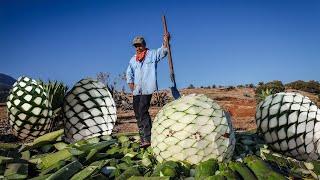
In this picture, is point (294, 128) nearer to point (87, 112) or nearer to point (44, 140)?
point (87, 112)

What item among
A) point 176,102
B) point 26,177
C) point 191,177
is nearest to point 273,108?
point 176,102

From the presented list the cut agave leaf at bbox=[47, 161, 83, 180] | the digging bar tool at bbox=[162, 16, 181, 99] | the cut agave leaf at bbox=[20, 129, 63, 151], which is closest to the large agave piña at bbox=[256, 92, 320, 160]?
the digging bar tool at bbox=[162, 16, 181, 99]

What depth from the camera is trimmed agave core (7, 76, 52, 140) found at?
643 centimetres

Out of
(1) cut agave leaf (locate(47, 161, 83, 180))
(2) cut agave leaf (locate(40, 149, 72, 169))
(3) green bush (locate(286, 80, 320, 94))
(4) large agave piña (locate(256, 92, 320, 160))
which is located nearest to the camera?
(1) cut agave leaf (locate(47, 161, 83, 180))

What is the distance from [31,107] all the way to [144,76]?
1544mm

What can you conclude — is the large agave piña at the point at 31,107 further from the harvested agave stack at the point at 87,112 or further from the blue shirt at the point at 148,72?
the blue shirt at the point at 148,72

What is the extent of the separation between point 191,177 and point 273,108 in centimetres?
243

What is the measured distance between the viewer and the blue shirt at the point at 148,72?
6.62 m

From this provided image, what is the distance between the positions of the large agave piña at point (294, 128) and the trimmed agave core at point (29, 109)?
297 cm

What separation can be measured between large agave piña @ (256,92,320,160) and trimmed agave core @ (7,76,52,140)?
297cm

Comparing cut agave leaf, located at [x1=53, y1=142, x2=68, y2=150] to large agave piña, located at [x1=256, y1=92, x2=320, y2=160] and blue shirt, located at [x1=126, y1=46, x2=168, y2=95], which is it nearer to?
blue shirt, located at [x1=126, y1=46, x2=168, y2=95]

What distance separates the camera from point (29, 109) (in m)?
6.41

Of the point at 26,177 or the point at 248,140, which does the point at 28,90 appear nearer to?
the point at 26,177

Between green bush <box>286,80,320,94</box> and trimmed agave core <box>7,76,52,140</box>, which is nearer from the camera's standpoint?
trimmed agave core <box>7,76,52,140</box>
